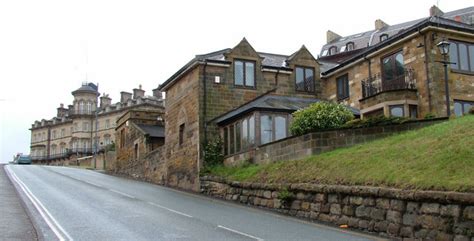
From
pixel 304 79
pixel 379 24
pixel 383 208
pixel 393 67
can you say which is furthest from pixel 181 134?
pixel 379 24

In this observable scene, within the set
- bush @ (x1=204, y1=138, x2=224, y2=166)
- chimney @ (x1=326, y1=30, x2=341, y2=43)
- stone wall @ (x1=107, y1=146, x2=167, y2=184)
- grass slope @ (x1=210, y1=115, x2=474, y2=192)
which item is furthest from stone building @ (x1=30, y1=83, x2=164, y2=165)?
grass slope @ (x1=210, y1=115, x2=474, y2=192)

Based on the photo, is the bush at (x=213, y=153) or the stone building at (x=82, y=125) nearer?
the bush at (x=213, y=153)

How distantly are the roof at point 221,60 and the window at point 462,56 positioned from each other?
9.72 metres

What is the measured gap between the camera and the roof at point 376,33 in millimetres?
59787

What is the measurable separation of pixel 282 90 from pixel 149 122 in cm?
1692

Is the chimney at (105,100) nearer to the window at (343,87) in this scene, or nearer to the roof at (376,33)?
the roof at (376,33)

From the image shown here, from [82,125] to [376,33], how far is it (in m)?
65.0

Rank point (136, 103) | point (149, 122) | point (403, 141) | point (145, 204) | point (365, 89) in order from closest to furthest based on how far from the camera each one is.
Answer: point (403, 141)
point (145, 204)
point (365, 89)
point (149, 122)
point (136, 103)

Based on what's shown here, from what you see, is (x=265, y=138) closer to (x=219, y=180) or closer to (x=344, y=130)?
(x=219, y=180)

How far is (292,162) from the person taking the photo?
65.5 feet

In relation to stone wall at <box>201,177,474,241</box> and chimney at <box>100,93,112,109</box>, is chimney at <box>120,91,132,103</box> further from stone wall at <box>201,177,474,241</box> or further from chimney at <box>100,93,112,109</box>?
stone wall at <box>201,177,474,241</box>

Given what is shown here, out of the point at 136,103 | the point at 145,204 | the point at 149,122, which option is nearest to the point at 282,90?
the point at 145,204

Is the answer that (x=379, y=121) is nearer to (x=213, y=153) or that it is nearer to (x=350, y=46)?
(x=213, y=153)

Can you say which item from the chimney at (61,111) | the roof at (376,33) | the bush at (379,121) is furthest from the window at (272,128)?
the chimney at (61,111)
